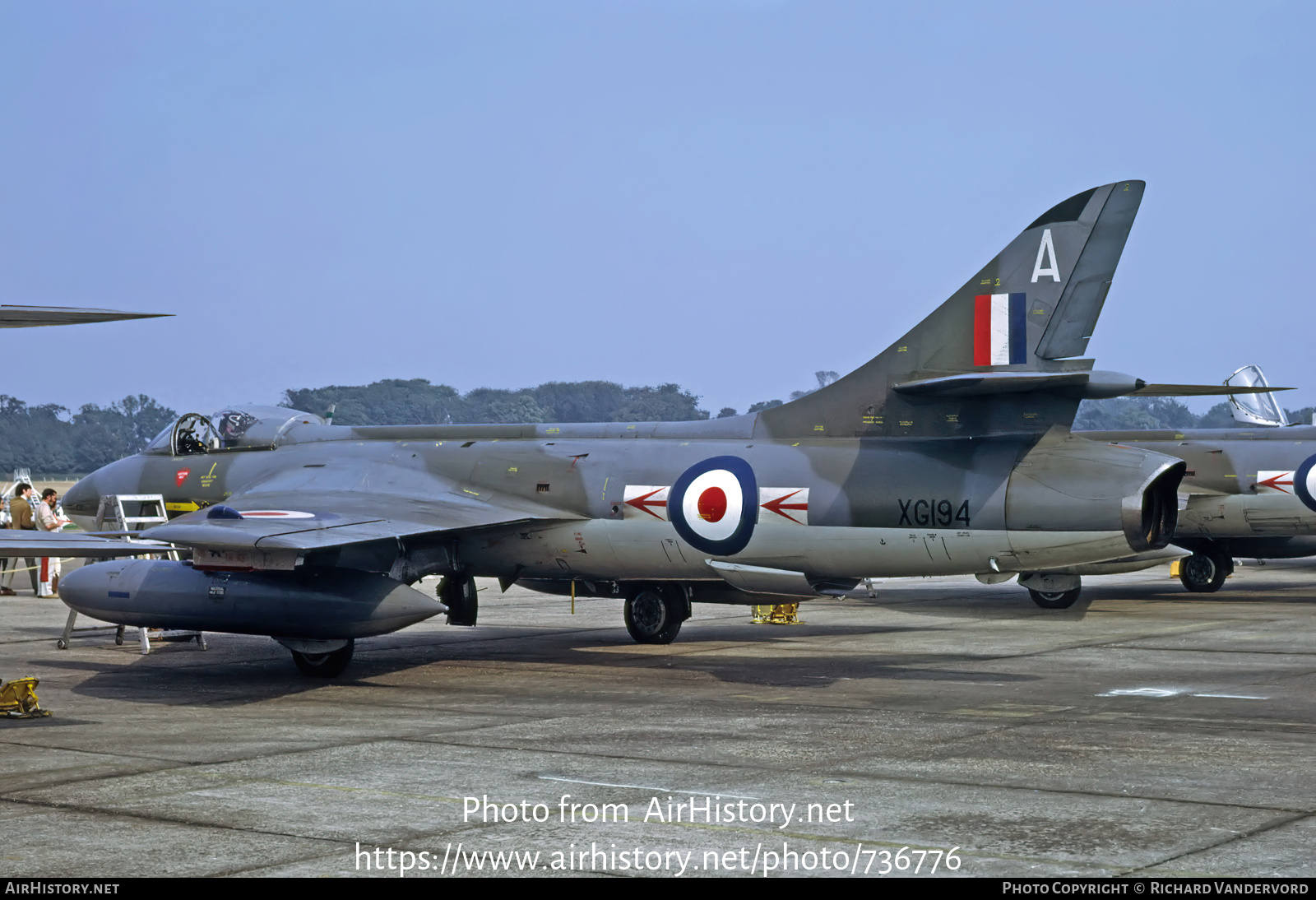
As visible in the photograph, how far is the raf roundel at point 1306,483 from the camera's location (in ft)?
78.0

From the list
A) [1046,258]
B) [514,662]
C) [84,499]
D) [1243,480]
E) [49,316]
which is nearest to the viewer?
[49,316]

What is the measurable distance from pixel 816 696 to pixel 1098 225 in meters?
5.34

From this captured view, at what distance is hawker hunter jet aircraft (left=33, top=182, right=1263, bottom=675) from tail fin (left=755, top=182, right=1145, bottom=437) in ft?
0.06

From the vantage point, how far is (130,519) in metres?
17.7

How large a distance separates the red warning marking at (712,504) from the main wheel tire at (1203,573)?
16.4m

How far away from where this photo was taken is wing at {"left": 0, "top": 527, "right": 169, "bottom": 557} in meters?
9.40

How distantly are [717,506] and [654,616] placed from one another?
12.4 feet

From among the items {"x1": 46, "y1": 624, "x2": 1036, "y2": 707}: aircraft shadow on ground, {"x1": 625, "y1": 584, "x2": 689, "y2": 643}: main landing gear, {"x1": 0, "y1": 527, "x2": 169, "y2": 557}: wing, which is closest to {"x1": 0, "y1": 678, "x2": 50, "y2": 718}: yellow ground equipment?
{"x1": 46, "y1": 624, "x2": 1036, "y2": 707}: aircraft shadow on ground

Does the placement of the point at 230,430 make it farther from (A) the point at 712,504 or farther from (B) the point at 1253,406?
(B) the point at 1253,406

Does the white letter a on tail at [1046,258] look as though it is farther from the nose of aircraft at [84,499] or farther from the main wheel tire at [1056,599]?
the nose of aircraft at [84,499]

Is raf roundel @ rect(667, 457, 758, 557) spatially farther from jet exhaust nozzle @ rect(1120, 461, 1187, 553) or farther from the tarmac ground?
jet exhaust nozzle @ rect(1120, 461, 1187, 553)

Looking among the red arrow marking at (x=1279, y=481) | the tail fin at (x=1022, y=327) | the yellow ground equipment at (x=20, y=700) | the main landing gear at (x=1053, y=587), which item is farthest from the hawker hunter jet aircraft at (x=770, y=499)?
the red arrow marking at (x=1279, y=481)

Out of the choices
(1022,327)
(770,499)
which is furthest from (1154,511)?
(770,499)

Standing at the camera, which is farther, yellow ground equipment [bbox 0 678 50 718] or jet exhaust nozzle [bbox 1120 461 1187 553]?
jet exhaust nozzle [bbox 1120 461 1187 553]
